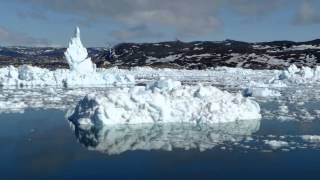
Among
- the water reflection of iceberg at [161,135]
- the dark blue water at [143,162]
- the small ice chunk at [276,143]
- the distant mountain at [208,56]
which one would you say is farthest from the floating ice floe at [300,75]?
the dark blue water at [143,162]

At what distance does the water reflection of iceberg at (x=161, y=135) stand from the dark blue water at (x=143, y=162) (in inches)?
17.9

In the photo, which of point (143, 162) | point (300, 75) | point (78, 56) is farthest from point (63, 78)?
point (143, 162)

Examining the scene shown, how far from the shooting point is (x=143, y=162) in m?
10.7

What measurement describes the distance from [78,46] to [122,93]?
76.3 ft

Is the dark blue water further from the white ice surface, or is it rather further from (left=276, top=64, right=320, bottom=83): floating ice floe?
(left=276, top=64, right=320, bottom=83): floating ice floe

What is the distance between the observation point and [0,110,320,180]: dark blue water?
9.62 metres

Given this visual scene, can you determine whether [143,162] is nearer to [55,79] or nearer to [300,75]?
[55,79]

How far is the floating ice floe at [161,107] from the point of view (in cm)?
1527

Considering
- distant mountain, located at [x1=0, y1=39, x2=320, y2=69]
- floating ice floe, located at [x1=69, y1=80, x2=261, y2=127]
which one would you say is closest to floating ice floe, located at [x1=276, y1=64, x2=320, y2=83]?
distant mountain, located at [x1=0, y1=39, x2=320, y2=69]

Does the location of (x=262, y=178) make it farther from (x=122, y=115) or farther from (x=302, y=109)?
(x=302, y=109)

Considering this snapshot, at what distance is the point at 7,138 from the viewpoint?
533 inches

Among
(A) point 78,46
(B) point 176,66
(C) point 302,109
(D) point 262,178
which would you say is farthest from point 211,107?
(B) point 176,66

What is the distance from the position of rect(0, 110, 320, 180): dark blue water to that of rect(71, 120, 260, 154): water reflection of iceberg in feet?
1.49

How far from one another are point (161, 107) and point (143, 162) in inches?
199
